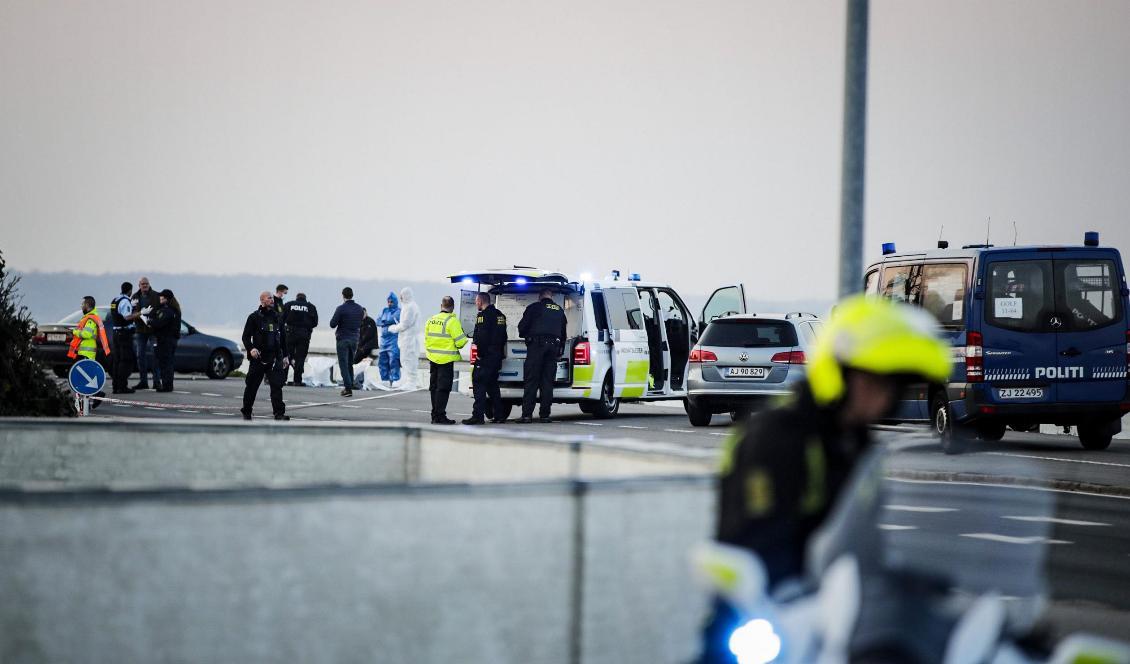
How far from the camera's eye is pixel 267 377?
1966cm

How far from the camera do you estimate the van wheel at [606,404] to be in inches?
866

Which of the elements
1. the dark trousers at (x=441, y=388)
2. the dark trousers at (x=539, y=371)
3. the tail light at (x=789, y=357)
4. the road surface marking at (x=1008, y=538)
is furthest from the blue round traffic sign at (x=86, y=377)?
the road surface marking at (x=1008, y=538)

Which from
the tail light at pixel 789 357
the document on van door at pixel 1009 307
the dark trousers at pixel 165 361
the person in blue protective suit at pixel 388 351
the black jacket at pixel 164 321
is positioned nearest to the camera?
the document on van door at pixel 1009 307

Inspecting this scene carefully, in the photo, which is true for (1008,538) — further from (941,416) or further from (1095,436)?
(1095,436)

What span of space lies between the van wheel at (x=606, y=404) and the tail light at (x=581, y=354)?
65 centimetres

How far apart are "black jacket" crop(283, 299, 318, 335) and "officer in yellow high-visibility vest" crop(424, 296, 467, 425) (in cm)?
854

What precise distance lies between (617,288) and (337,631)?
17.3 metres

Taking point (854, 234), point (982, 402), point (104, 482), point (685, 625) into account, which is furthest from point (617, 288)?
point (685, 625)

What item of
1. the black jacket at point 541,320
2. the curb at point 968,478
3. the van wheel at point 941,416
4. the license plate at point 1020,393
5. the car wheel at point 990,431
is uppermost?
the black jacket at point 541,320

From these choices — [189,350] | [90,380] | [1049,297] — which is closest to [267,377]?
[90,380]

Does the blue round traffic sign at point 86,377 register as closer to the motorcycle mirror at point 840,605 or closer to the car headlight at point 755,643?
the car headlight at point 755,643

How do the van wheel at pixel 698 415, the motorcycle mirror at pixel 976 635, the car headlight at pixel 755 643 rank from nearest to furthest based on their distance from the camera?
the motorcycle mirror at pixel 976 635
the car headlight at pixel 755 643
the van wheel at pixel 698 415

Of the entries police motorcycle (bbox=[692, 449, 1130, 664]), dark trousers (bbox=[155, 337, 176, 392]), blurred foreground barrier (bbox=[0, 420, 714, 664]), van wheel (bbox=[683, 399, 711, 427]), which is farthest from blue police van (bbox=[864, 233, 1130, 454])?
police motorcycle (bbox=[692, 449, 1130, 664])

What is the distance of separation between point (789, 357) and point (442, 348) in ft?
14.9
